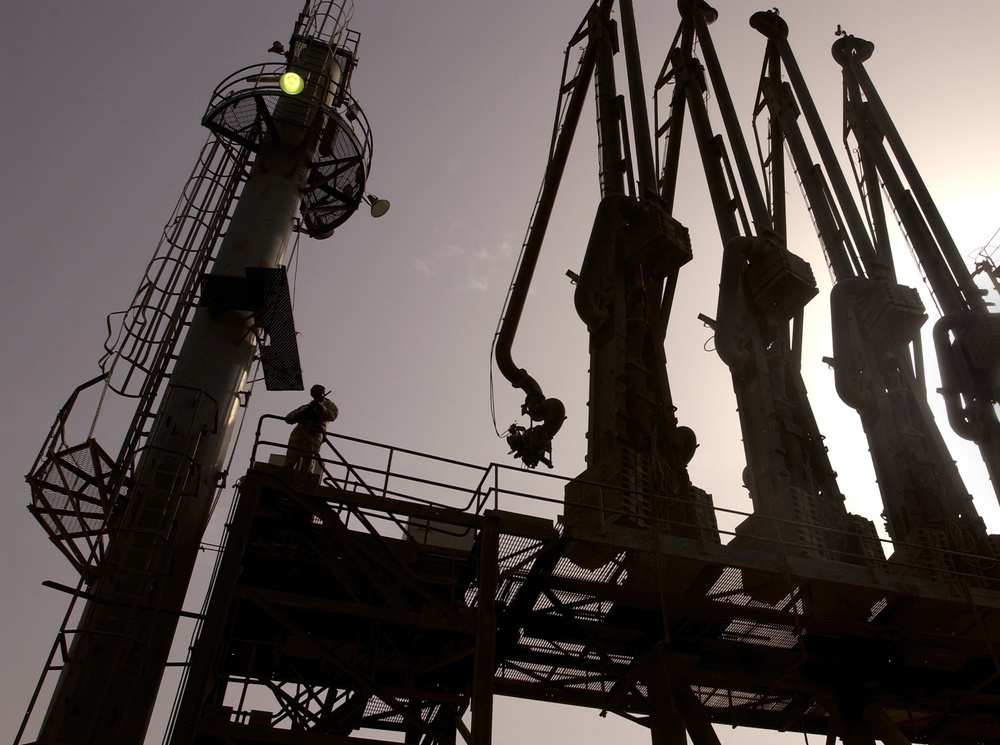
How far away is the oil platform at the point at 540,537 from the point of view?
467 inches

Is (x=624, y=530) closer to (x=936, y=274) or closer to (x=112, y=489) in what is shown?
(x=112, y=489)

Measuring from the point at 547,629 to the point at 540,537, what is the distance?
9.35 ft

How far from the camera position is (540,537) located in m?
12.9

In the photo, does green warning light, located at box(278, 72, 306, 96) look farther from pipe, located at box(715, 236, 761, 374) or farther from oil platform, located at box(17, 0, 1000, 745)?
pipe, located at box(715, 236, 761, 374)

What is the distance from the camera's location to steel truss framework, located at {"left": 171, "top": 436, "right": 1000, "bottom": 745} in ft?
38.1

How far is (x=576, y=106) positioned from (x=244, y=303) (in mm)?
13469

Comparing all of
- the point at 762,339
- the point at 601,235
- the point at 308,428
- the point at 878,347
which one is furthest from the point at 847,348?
the point at 308,428

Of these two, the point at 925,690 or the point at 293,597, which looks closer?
the point at 293,597

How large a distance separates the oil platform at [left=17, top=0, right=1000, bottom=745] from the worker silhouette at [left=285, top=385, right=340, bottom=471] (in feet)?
1.51

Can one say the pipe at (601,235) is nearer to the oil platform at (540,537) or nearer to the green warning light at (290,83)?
the oil platform at (540,537)

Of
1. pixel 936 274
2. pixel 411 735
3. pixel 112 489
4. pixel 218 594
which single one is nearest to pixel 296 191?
pixel 112 489

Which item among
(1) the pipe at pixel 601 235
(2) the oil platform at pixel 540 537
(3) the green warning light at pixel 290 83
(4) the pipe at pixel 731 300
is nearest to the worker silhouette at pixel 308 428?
(2) the oil platform at pixel 540 537

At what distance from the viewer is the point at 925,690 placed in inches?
650

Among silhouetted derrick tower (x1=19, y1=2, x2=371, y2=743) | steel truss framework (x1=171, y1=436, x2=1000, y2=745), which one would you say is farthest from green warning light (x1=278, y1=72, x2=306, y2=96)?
steel truss framework (x1=171, y1=436, x2=1000, y2=745)
